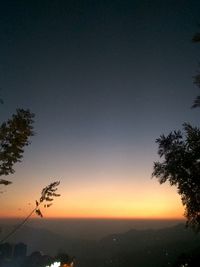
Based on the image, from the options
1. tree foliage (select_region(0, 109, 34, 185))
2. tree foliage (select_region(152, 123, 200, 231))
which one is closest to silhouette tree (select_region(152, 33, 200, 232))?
tree foliage (select_region(152, 123, 200, 231))

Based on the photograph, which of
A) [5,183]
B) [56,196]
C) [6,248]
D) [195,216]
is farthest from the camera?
[6,248]

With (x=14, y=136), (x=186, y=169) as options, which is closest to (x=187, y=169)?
(x=186, y=169)

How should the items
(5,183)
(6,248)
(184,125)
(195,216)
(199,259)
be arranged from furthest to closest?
(6,248) < (199,259) < (195,216) < (184,125) < (5,183)

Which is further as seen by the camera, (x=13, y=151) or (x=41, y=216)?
(x=13, y=151)

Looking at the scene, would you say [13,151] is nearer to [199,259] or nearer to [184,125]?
[184,125]

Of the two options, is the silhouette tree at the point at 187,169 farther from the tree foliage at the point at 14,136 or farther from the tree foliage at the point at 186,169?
the tree foliage at the point at 14,136

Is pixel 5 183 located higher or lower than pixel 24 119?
lower

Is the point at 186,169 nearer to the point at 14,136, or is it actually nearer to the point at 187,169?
the point at 187,169

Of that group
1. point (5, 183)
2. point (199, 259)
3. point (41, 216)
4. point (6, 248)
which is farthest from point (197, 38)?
point (6, 248)

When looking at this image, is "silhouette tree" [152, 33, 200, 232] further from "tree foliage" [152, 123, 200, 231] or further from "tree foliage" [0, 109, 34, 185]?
"tree foliage" [0, 109, 34, 185]

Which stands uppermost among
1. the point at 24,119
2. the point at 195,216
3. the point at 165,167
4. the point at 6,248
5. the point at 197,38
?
the point at 197,38

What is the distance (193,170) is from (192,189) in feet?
4.76

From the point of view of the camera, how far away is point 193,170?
73.2 ft

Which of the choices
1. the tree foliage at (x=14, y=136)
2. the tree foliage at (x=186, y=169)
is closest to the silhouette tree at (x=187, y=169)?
the tree foliage at (x=186, y=169)
